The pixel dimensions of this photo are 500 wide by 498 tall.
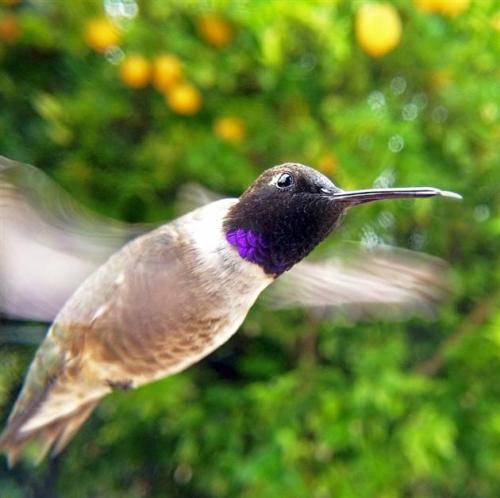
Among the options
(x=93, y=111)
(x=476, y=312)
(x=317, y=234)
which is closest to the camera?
(x=317, y=234)

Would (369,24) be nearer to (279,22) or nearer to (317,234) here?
(279,22)

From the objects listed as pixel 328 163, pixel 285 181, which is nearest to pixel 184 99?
pixel 328 163

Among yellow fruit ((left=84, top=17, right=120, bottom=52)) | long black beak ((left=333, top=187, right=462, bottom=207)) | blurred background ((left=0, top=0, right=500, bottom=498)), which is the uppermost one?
long black beak ((left=333, top=187, right=462, bottom=207))

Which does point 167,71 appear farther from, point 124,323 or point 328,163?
point 124,323

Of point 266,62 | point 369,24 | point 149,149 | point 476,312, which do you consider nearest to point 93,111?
point 149,149

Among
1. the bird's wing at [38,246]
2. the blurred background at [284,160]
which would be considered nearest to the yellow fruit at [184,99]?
the blurred background at [284,160]

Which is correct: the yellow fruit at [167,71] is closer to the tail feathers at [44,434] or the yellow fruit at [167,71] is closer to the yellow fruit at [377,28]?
the yellow fruit at [377,28]

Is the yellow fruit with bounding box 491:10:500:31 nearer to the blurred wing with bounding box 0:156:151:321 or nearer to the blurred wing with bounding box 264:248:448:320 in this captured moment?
the blurred wing with bounding box 264:248:448:320

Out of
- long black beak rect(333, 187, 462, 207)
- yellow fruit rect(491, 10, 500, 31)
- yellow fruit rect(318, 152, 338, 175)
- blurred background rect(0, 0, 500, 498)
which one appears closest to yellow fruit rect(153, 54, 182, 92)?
blurred background rect(0, 0, 500, 498)
